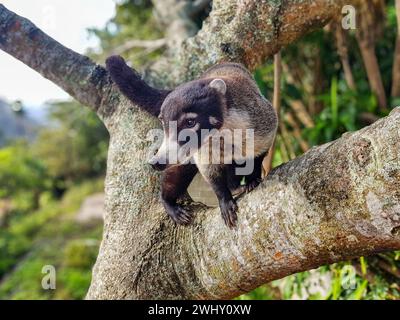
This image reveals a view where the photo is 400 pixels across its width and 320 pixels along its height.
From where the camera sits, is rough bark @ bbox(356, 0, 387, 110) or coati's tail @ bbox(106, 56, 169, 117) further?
rough bark @ bbox(356, 0, 387, 110)

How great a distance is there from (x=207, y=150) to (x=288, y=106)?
3246 mm

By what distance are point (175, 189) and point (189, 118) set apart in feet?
1.67

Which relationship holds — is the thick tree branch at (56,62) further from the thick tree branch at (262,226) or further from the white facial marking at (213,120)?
the white facial marking at (213,120)

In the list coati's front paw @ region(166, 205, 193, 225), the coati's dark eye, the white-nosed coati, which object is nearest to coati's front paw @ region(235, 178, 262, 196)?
the white-nosed coati

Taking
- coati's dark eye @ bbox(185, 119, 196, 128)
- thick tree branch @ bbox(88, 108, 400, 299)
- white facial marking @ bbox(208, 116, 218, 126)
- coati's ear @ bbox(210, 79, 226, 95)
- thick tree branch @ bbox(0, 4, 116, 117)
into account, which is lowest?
thick tree branch @ bbox(88, 108, 400, 299)

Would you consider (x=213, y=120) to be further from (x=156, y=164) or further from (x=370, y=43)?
(x=370, y=43)

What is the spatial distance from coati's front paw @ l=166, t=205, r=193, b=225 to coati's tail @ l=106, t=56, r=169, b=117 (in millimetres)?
585

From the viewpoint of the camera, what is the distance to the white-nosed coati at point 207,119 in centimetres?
222

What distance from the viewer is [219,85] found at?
7.55ft

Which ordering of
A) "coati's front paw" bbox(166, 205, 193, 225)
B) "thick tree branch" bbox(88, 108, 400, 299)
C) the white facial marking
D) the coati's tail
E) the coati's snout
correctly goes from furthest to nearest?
the coati's tail, "coati's front paw" bbox(166, 205, 193, 225), the white facial marking, the coati's snout, "thick tree branch" bbox(88, 108, 400, 299)

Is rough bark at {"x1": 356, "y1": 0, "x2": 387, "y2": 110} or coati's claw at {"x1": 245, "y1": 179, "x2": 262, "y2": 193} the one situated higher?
rough bark at {"x1": 356, "y1": 0, "x2": 387, "y2": 110}

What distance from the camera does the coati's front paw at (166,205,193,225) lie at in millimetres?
2469

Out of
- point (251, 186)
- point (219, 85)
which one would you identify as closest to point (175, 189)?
point (251, 186)

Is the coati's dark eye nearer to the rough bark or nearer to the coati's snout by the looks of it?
the coati's snout
